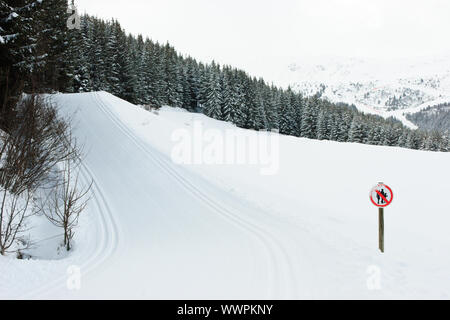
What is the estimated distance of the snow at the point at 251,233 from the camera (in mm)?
4863

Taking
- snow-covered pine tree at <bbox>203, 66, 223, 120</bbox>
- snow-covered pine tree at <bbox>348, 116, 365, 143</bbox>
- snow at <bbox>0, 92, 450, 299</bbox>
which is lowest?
snow at <bbox>0, 92, 450, 299</bbox>

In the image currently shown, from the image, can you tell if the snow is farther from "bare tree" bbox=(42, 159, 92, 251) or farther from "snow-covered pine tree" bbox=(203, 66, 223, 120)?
"snow-covered pine tree" bbox=(203, 66, 223, 120)

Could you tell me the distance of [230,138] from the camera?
19688mm

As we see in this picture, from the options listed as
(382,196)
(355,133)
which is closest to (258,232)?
(382,196)

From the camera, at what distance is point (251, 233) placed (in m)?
7.14

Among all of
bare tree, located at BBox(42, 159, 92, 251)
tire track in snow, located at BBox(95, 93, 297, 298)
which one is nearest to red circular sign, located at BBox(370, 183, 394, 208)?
tire track in snow, located at BBox(95, 93, 297, 298)

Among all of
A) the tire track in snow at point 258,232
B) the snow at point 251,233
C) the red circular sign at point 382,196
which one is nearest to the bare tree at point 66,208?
the snow at point 251,233

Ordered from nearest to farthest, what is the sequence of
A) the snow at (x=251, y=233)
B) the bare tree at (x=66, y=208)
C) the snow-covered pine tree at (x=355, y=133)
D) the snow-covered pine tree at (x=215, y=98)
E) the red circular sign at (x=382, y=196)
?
the snow at (x=251, y=233) < the red circular sign at (x=382, y=196) < the bare tree at (x=66, y=208) < the snow-covered pine tree at (x=215, y=98) < the snow-covered pine tree at (x=355, y=133)

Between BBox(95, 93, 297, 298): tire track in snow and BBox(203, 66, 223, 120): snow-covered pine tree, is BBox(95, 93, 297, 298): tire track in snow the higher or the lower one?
the lower one

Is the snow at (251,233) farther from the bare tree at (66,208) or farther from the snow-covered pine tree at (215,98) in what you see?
the snow-covered pine tree at (215,98)

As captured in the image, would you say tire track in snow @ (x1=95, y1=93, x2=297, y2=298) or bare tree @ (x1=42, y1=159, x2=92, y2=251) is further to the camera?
bare tree @ (x1=42, y1=159, x2=92, y2=251)

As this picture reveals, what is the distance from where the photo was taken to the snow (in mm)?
4863

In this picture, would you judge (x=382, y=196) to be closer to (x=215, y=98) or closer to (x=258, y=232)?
(x=258, y=232)
